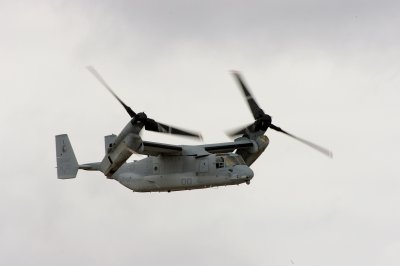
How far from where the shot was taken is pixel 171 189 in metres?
75.2

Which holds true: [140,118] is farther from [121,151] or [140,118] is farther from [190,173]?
[190,173]

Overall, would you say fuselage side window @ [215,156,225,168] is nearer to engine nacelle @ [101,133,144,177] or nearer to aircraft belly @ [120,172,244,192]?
aircraft belly @ [120,172,244,192]

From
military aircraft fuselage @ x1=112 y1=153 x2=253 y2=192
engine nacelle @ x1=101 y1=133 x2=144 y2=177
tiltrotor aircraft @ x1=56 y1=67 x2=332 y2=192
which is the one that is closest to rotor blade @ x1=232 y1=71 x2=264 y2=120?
tiltrotor aircraft @ x1=56 y1=67 x2=332 y2=192

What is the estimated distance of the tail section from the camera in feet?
265

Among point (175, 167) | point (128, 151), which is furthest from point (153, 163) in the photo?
point (128, 151)

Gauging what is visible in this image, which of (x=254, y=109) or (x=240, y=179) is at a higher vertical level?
(x=254, y=109)

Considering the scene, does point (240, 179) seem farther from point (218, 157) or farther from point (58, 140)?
point (58, 140)

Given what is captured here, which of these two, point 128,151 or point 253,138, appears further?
point 253,138

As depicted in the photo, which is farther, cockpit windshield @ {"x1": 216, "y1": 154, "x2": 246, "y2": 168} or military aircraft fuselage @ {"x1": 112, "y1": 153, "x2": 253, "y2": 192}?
cockpit windshield @ {"x1": 216, "y1": 154, "x2": 246, "y2": 168}

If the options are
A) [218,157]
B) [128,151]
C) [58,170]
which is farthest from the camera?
[58,170]

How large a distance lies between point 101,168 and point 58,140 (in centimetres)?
1058

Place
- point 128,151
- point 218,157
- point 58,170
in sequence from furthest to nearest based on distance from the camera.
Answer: point 58,170 → point 218,157 → point 128,151

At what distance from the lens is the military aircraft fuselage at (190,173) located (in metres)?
74.2

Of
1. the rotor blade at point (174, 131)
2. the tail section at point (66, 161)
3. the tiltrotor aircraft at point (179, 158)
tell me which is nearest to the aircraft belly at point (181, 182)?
the tiltrotor aircraft at point (179, 158)
